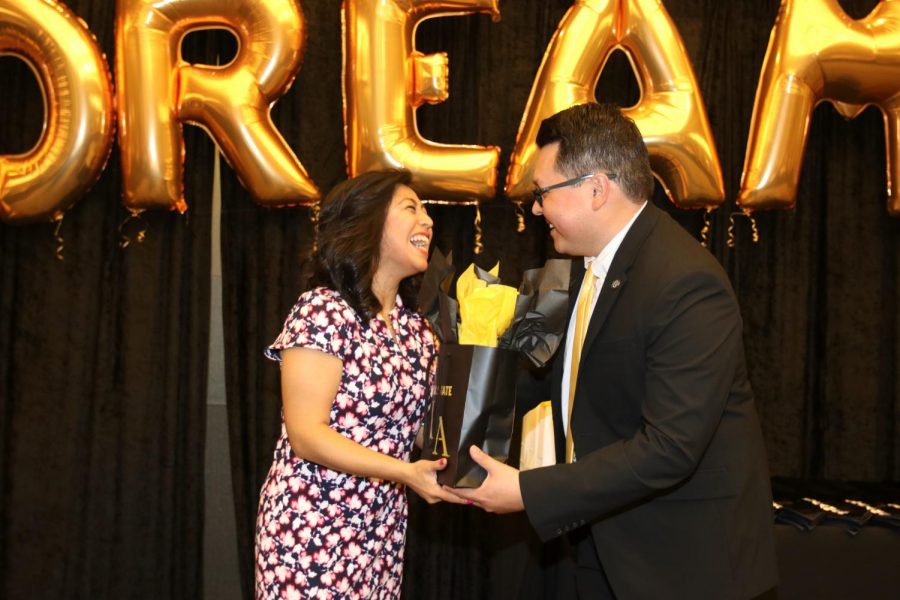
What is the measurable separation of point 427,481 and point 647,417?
1.56 feet

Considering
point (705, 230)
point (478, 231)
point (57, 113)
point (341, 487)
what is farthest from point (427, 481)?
point (57, 113)

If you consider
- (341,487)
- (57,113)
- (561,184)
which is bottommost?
(341,487)

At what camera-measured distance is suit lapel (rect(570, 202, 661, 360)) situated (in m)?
1.75

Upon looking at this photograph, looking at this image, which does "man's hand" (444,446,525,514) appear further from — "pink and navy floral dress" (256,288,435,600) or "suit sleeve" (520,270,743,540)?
"pink and navy floral dress" (256,288,435,600)

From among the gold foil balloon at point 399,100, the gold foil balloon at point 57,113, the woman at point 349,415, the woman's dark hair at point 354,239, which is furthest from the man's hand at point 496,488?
the gold foil balloon at point 57,113

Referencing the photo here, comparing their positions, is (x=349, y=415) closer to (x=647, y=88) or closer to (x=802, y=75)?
(x=647, y=88)

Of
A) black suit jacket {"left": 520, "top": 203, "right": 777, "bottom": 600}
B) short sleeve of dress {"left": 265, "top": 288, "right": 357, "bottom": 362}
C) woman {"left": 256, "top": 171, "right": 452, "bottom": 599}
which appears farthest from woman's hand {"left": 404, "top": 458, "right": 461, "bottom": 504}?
short sleeve of dress {"left": 265, "top": 288, "right": 357, "bottom": 362}

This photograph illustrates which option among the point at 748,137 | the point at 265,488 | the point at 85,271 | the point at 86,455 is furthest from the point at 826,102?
the point at 86,455

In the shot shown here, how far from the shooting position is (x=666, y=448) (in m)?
1.62

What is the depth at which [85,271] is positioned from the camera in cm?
346

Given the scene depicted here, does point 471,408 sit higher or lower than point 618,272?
lower

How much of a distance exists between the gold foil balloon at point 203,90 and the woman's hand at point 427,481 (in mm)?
1547

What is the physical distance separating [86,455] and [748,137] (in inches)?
114

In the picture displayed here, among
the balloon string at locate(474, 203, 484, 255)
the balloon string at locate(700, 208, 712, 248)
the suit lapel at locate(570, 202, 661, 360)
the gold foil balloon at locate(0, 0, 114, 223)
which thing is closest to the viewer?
the suit lapel at locate(570, 202, 661, 360)
